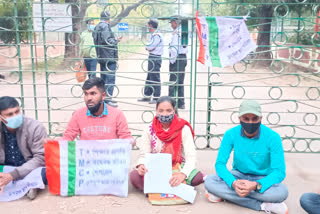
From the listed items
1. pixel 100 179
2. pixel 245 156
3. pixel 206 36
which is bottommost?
pixel 100 179

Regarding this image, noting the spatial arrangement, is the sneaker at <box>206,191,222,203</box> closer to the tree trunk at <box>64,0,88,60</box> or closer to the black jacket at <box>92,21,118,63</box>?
the tree trunk at <box>64,0,88,60</box>

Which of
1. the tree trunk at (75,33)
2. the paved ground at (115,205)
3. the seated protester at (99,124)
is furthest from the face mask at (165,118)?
the tree trunk at (75,33)

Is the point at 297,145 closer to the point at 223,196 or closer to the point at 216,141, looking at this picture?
the point at 216,141

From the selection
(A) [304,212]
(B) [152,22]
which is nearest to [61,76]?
(B) [152,22]

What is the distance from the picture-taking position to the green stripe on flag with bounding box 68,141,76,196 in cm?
349

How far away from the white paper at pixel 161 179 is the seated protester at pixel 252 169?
228mm

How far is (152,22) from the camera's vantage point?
655 centimetres

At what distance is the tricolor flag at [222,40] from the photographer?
4289 mm

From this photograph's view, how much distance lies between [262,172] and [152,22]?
397cm

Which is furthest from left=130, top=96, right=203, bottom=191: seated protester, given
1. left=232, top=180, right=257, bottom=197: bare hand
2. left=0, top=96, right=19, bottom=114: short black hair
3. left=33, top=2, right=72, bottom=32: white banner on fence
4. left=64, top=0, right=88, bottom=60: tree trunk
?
left=33, top=2, right=72, bottom=32: white banner on fence

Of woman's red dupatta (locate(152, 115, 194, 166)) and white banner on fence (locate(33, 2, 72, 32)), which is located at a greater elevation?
white banner on fence (locate(33, 2, 72, 32))

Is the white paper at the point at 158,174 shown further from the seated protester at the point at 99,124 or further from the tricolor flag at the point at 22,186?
the tricolor flag at the point at 22,186

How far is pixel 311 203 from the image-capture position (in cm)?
310

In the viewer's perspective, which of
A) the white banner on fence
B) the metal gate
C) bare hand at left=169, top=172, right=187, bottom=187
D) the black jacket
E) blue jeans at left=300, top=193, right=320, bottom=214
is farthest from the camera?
the black jacket
